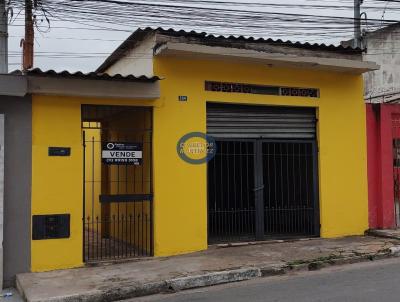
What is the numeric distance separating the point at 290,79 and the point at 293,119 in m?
0.83

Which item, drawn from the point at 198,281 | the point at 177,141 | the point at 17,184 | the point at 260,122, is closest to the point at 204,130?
the point at 177,141

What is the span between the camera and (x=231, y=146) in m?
A: 10.2

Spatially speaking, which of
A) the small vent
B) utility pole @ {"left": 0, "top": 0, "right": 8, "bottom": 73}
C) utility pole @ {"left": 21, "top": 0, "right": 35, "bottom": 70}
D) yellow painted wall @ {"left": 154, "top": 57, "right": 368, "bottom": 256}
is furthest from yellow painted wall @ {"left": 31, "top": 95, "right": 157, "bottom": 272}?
utility pole @ {"left": 21, "top": 0, "right": 35, "bottom": 70}

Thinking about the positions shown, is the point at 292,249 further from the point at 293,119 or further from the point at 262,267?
the point at 293,119

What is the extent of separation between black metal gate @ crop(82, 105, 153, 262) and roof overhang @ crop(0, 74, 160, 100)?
0.50m

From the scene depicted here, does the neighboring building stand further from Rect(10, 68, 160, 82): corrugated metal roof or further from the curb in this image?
the curb

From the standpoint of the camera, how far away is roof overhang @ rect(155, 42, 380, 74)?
912 centimetres

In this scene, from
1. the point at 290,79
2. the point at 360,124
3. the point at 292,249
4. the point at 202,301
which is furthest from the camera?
the point at 360,124

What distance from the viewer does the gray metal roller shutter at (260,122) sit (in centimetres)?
1005

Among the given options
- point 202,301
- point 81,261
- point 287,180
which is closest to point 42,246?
point 81,261

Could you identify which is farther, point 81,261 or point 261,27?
point 261,27

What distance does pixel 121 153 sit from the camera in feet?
→ 29.5

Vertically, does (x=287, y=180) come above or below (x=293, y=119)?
below

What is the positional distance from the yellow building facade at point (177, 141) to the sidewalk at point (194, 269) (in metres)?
0.49
